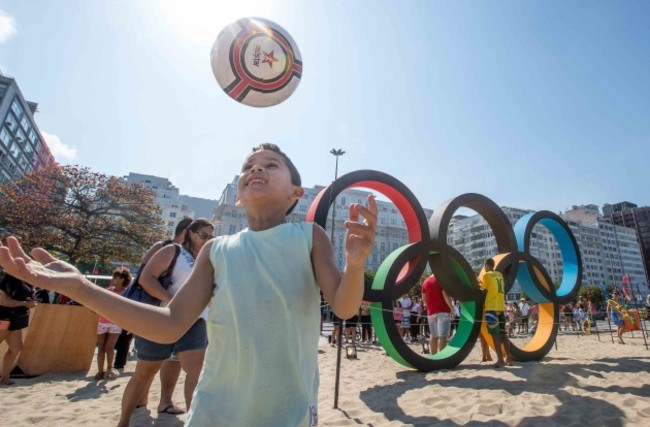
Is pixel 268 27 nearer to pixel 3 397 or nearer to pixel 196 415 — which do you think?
pixel 196 415

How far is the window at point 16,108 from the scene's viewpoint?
4585 centimetres

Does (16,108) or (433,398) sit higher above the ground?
(16,108)

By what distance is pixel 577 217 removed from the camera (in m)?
108

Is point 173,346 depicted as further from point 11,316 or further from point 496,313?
point 496,313

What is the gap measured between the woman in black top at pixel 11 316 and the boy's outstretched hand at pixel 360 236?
6.04m

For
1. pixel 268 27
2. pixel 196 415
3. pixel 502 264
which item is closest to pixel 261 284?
pixel 196 415

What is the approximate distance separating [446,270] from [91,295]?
269 inches

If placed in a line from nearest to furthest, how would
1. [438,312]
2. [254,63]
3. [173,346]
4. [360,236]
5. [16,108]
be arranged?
1. [360,236]
2. [173,346]
3. [254,63]
4. [438,312]
5. [16,108]

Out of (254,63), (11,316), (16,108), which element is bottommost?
(11,316)

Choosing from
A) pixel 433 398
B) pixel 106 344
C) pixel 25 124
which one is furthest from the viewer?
pixel 25 124

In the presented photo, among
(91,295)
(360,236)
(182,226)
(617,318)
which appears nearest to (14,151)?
(182,226)

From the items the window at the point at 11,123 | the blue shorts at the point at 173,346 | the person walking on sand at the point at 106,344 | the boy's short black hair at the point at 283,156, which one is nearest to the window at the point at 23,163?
the window at the point at 11,123

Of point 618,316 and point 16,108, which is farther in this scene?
point 16,108

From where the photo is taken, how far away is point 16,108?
46.9 meters
